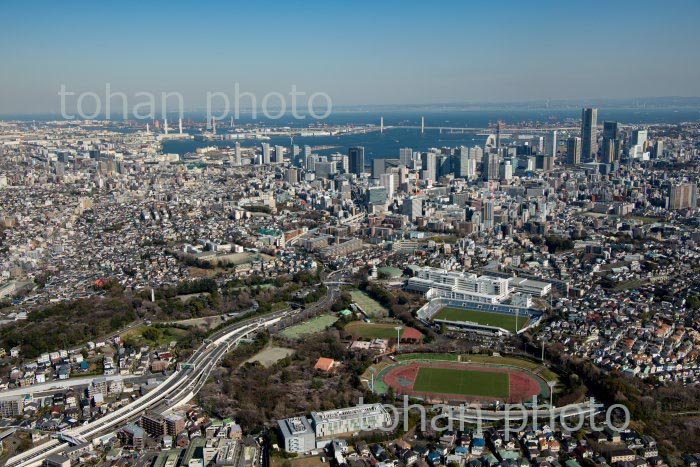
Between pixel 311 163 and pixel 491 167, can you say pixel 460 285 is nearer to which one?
pixel 491 167

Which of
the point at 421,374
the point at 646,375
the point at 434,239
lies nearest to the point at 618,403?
the point at 646,375

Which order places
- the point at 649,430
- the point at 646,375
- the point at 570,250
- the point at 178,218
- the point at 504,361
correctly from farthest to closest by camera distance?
the point at 178,218
the point at 570,250
the point at 504,361
the point at 646,375
the point at 649,430

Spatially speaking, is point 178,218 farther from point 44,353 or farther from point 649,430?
point 649,430

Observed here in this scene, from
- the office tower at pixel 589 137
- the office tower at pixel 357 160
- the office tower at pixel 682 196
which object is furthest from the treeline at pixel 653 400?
the office tower at pixel 589 137

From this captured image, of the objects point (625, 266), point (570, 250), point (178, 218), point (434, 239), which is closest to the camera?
point (625, 266)

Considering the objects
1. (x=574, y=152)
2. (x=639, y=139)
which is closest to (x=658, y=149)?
(x=639, y=139)

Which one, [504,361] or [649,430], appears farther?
[504,361]
